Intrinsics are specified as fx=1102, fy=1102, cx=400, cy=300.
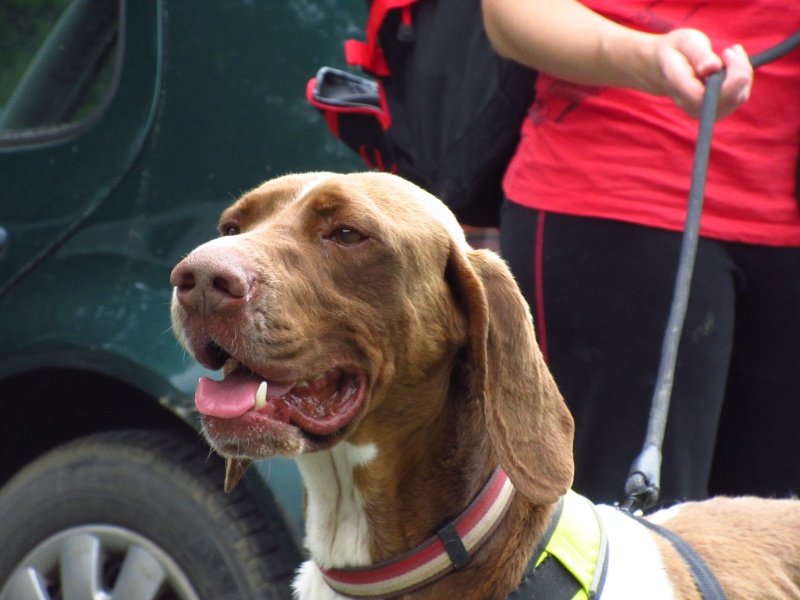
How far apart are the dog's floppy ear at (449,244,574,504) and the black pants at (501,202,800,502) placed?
0.96 feet

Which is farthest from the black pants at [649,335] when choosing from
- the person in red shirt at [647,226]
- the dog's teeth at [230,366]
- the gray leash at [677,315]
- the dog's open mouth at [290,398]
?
the dog's teeth at [230,366]

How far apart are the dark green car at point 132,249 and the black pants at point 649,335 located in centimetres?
83

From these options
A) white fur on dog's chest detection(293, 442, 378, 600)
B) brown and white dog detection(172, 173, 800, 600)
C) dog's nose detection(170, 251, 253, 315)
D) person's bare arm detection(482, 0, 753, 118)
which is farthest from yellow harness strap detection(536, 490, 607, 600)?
person's bare arm detection(482, 0, 753, 118)

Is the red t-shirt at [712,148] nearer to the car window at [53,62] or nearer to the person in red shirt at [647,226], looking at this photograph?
the person in red shirt at [647,226]

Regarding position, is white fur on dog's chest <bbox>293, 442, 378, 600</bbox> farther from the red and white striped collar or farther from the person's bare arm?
the person's bare arm

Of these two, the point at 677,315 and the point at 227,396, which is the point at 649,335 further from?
the point at 227,396

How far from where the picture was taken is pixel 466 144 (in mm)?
2867

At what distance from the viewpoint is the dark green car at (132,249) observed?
3.01 meters

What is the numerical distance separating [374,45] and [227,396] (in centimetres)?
126

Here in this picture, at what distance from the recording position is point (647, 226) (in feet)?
8.14

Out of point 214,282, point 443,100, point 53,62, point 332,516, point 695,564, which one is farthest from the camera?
point 53,62

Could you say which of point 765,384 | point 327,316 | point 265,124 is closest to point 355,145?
point 265,124

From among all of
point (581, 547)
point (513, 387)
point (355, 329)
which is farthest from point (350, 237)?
point (581, 547)

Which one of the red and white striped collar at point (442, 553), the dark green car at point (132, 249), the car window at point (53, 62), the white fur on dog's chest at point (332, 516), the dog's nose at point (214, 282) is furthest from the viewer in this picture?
the car window at point (53, 62)
